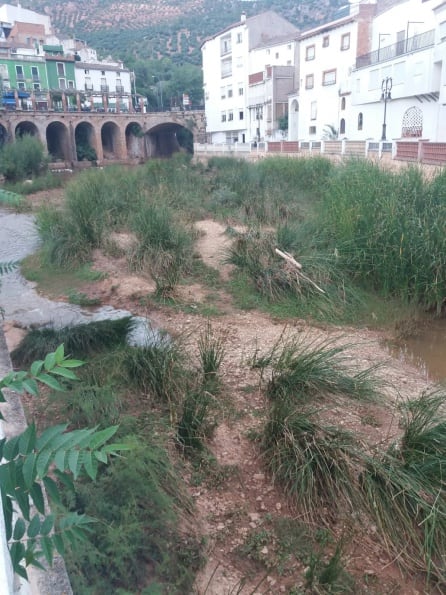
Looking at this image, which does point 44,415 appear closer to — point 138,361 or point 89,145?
point 138,361

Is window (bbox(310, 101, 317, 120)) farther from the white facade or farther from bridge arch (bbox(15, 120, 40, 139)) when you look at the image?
bridge arch (bbox(15, 120, 40, 139))

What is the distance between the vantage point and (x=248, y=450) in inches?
148

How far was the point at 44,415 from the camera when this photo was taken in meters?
3.55

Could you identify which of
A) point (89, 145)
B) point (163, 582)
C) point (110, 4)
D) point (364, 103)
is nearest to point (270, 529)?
point (163, 582)

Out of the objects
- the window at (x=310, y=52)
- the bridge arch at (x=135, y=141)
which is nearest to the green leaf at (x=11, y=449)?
the window at (x=310, y=52)

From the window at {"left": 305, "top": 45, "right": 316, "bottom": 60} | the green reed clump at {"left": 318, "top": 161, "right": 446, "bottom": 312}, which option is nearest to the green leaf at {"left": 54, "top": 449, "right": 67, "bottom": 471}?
the green reed clump at {"left": 318, "top": 161, "right": 446, "bottom": 312}

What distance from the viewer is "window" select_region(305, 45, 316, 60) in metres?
32.3

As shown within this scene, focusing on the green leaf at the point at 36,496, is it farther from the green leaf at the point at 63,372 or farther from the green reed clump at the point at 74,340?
the green reed clump at the point at 74,340

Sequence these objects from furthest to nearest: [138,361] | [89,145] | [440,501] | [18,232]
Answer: [89,145]
[18,232]
[138,361]
[440,501]

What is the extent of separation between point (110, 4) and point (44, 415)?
108 m

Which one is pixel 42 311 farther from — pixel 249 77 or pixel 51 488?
pixel 249 77

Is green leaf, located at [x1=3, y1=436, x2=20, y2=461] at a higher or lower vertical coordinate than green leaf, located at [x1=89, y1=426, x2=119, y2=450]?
lower

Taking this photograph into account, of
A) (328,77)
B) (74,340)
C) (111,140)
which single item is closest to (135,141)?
(111,140)

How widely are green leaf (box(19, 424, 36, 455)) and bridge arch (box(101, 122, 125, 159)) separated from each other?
46.7 metres
